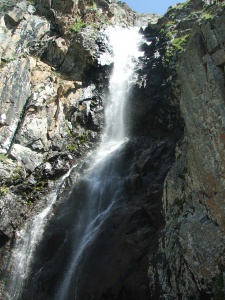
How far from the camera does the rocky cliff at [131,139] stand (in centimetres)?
1119

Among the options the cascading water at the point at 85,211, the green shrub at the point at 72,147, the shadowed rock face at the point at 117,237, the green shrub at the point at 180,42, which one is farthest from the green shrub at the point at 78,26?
the shadowed rock face at the point at 117,237

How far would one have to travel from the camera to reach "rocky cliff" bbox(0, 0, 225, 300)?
36.7 feet

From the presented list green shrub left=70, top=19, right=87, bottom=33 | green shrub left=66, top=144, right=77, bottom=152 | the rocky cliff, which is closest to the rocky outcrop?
the rocky cliff

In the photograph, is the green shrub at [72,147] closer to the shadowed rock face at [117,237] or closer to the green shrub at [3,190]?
the shadowed rock face at [117,237]

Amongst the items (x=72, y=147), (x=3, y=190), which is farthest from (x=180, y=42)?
(x=3, y=190)

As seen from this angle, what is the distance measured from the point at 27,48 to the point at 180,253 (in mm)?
26038

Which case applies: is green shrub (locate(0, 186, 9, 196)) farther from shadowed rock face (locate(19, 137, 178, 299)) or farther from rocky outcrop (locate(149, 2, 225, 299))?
rocky outcrop (locate(149, 2, 225, 299))

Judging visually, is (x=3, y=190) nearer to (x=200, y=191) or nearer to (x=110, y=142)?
(x=110, y=142)

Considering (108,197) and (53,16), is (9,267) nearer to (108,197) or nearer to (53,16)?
(108,197)

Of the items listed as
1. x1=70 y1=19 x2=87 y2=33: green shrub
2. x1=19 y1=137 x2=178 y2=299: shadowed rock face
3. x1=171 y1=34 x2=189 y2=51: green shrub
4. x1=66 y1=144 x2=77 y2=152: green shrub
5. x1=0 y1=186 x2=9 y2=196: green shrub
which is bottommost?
x1=19 y1=137 x2=178 y2=299: shadowed rock face

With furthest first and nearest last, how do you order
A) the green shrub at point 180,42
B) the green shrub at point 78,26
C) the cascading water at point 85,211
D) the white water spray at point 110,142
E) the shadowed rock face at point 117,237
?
the green shrub at point 78,26
the green shrub at point 180,42
the white water spray at point 110,142
the cascading water at point 85,211
the shadowed rock face at point 117,237

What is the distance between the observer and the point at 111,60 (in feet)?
105

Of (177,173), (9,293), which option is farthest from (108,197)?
(9,293)

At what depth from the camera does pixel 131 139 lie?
25.7 meters
